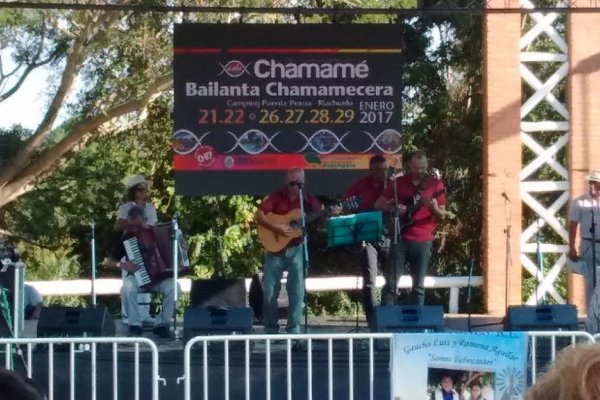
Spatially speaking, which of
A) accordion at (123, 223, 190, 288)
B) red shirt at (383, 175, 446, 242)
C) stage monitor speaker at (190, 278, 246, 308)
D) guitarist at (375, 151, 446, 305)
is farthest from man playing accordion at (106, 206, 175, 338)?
red shirt at (383, 175, 446, 242)

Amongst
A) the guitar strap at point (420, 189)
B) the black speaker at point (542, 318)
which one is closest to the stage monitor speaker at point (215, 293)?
the guitar strap at point (420, 189)

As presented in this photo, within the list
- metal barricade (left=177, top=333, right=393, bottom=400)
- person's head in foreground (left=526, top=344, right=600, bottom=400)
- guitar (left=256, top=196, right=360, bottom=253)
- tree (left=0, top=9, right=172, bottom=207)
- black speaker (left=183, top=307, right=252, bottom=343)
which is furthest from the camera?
tree (left=0, top=9, right=172, bottom=207)

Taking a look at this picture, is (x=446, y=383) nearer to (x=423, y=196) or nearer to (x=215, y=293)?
(x=423, y=196)

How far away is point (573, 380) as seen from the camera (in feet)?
5.24

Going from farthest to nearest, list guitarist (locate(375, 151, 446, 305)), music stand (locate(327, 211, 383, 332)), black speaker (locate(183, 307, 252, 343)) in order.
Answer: guitarist (locate(375, 151, 446, 305)) → music stand (locate(327, 211, 383, 332)) → black speaker (locate(183, 307, 252, 343))

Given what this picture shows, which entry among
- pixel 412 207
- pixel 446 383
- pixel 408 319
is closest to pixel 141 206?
pixel 412 207

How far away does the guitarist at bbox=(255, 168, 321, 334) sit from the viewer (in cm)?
884

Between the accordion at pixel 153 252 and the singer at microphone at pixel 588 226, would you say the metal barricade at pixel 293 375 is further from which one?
the singer at microphone at pixel 588 226

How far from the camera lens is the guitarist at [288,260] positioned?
884cm

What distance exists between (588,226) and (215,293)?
3.32 metres

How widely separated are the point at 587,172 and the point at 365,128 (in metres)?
3.35

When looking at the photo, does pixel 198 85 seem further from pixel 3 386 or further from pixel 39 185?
pixel 39 185

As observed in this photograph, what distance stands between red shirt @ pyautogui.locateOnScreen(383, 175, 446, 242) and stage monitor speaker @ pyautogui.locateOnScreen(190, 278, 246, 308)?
61.9 inches

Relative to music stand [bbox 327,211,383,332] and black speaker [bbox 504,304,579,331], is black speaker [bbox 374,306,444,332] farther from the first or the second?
music stand [bbox 327,211,383,332]
